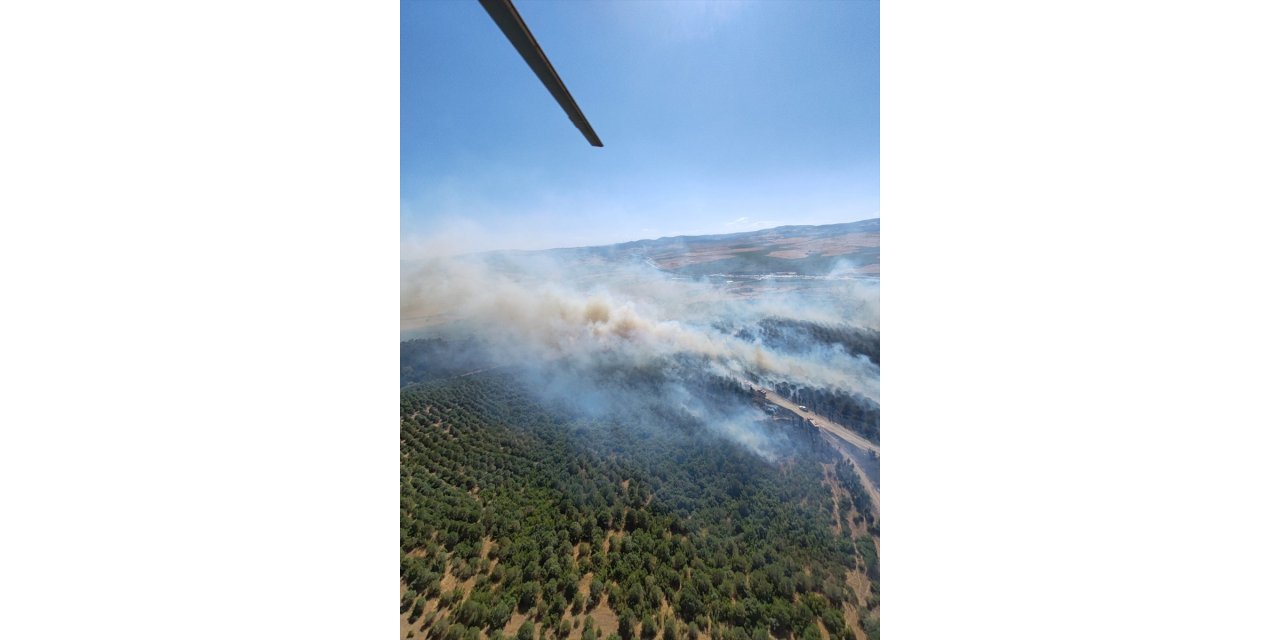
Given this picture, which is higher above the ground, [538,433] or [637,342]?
[637,342]

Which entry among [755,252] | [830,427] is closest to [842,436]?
[830,427]

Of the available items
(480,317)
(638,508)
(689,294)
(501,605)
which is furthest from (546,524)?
(689,294)

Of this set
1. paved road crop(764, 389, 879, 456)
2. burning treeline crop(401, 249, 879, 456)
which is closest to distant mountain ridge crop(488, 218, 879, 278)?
burning treeline crop(401, 249, 879, 456)

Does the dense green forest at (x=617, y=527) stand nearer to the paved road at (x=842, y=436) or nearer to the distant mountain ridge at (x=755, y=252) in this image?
the paved road at (x=842, y=436)

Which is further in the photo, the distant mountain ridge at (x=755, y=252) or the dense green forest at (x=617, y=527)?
the distant mountain ridge at (x=755, y=252)

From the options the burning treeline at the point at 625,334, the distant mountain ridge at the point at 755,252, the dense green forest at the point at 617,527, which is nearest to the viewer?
the dense green forest at the point at 617,527

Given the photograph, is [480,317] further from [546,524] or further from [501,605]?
[501,605]

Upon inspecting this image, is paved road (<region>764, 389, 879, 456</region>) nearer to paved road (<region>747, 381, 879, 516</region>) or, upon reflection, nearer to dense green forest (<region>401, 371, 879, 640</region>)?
paved road (<region>747, 381, 879, 516</region>)

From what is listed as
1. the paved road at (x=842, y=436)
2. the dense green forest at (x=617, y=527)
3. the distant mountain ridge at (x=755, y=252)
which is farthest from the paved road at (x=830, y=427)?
the distant mountain ridge at (x=755, y=252)
